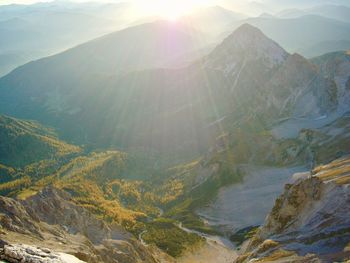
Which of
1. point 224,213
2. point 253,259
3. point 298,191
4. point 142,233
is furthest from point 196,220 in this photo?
point 253,259

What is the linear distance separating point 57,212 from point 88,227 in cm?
957

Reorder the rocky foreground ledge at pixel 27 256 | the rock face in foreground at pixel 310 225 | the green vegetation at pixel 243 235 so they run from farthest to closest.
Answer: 1. the green vegetation at pixel 243 235
2. the rock face in foreground at pixel 310 225
3. the rocky foreground ledge at pixel 27 256

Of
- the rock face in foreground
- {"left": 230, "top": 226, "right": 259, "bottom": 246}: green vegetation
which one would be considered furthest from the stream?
the rock face in foreground

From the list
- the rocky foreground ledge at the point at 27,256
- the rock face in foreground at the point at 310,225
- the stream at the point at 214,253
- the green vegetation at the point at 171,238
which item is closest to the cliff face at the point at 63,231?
the green vegetation at the point at 171,238

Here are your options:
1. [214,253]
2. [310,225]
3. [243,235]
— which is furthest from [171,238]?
[310,225]

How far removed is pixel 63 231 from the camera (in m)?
108

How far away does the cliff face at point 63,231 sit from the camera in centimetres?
8106

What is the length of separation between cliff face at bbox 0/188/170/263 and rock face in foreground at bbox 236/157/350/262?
3224cm

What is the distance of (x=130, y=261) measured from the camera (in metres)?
110

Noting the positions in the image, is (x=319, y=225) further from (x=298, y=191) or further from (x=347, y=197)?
(x=298, y=191)

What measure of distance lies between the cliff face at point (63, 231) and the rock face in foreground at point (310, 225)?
32240 mm

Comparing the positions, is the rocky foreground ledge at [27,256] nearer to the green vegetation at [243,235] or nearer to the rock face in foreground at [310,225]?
the rock face in foreground at [310,225]

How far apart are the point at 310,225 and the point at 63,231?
57.5 m

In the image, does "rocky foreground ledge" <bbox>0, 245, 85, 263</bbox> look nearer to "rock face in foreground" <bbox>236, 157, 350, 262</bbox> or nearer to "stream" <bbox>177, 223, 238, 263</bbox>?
"rock face in foreground" <bbox>236, 157, 350, 262</bbox>
